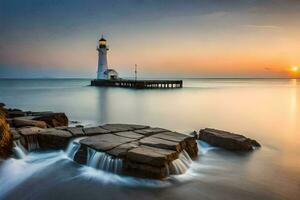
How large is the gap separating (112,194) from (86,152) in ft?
5.43

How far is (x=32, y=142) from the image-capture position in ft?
22.8

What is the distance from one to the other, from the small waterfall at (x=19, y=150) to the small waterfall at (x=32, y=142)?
203 millimetres

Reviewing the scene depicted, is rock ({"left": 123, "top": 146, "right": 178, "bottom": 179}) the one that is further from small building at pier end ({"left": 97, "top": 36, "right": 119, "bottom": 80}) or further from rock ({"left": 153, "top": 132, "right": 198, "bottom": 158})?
small building at pier end ({"left": 97, "top": 36, "right": 119, "bottom": 80})

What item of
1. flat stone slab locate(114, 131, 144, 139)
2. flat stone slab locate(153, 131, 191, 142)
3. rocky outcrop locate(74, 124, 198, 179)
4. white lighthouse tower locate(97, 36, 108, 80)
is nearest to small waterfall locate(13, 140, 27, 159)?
rocky outcrop locate(74, 124, 198, 179)

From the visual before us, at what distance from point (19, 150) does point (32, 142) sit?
0.48 metres

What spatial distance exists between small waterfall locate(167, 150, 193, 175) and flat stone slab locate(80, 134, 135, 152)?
1.34 m

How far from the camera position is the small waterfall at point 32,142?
271 inches

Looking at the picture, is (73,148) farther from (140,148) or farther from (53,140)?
(140,148)

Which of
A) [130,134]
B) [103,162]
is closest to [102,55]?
[130,134]

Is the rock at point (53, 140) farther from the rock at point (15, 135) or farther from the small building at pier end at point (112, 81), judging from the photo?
the small building at pier end at point (112, 81)

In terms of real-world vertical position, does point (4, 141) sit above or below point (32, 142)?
above

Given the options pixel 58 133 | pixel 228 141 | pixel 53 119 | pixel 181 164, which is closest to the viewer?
pixel 181 164

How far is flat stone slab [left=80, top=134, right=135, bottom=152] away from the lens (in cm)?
591

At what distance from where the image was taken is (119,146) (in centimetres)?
589
